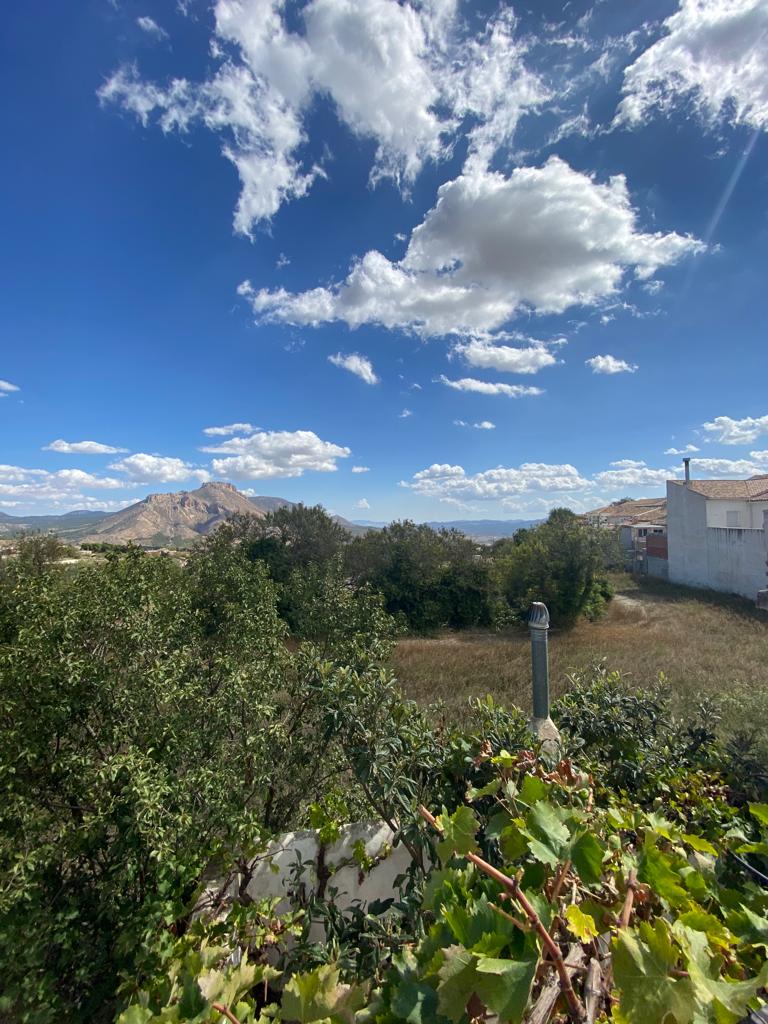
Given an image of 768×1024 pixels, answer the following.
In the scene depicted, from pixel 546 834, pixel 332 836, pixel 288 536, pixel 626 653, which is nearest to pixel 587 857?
pixel 546 834

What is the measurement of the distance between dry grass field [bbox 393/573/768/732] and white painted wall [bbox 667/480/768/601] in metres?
1.23

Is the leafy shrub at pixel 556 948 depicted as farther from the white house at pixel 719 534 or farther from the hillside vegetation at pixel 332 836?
the white house at pixel 719 534

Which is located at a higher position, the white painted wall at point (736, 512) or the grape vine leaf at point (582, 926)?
the white painted wall at point (736, 512)

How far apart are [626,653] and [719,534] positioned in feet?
42.1

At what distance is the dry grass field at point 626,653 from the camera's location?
9945 mm

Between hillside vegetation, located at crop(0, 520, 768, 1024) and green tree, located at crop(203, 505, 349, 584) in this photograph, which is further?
green tree, located at crop(203, 505, 349, 584)

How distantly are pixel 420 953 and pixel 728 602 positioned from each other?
23033 millimetres

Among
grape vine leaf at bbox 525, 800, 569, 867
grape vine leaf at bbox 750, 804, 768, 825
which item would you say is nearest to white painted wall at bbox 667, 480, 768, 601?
grape vine leaf at bbox 750, 804, 768, 825

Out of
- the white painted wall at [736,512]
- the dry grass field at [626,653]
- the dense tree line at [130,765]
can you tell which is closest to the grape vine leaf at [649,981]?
the dense tree line at [130,765]

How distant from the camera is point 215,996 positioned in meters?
0.98

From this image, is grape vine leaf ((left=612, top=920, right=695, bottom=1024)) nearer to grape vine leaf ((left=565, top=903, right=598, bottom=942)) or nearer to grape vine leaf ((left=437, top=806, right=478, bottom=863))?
grape vine leaf ((left=565, top=903, right=598, bottom=942))

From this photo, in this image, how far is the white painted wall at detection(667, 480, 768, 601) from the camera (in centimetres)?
1909

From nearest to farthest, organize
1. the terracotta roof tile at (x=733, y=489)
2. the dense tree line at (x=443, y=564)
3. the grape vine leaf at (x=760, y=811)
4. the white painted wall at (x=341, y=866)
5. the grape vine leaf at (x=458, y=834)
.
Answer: the grape vine leaf at (x=458, y=834) < the grape vine leaf at (x=760, y=811) < the white painted wall at (x=341, y=866) < the dense tree line at (x=443, y=564) < the terracotta roof tile at (x=733, y=489)

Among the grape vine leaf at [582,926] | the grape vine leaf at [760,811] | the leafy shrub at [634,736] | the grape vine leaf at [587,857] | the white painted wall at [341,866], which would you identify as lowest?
the white painted wall at [341,866]
